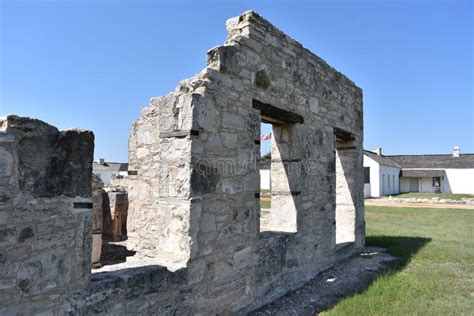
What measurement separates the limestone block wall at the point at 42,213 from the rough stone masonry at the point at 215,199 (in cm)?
1

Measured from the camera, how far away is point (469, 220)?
15.3 meters

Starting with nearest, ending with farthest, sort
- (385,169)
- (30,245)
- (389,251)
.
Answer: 1. (30,245)
2. (389,251)
3. (385,169)

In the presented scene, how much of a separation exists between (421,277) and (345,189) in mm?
2933

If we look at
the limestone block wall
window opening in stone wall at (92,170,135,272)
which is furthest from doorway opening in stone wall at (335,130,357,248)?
the limestone block wall

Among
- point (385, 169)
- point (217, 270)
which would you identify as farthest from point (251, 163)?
point (385, 169)

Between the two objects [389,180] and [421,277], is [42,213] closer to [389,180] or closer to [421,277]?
[421,277]

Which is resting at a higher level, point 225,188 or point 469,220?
point 225,188

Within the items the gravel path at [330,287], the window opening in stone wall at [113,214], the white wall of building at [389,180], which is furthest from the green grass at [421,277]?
the white wall of building at [389,180]

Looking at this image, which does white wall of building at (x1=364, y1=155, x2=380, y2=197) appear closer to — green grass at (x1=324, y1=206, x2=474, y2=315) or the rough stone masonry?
green grass at (x1=324, y1=206, x2=474, y2=315)

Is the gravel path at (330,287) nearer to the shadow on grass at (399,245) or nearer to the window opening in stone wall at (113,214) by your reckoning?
the shadow on grass at (399,245)

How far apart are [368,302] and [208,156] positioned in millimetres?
2997

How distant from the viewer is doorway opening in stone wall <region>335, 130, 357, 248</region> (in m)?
8.66

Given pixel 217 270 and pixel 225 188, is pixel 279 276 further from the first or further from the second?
pixel 225 188

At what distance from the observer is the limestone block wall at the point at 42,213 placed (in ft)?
7.68
